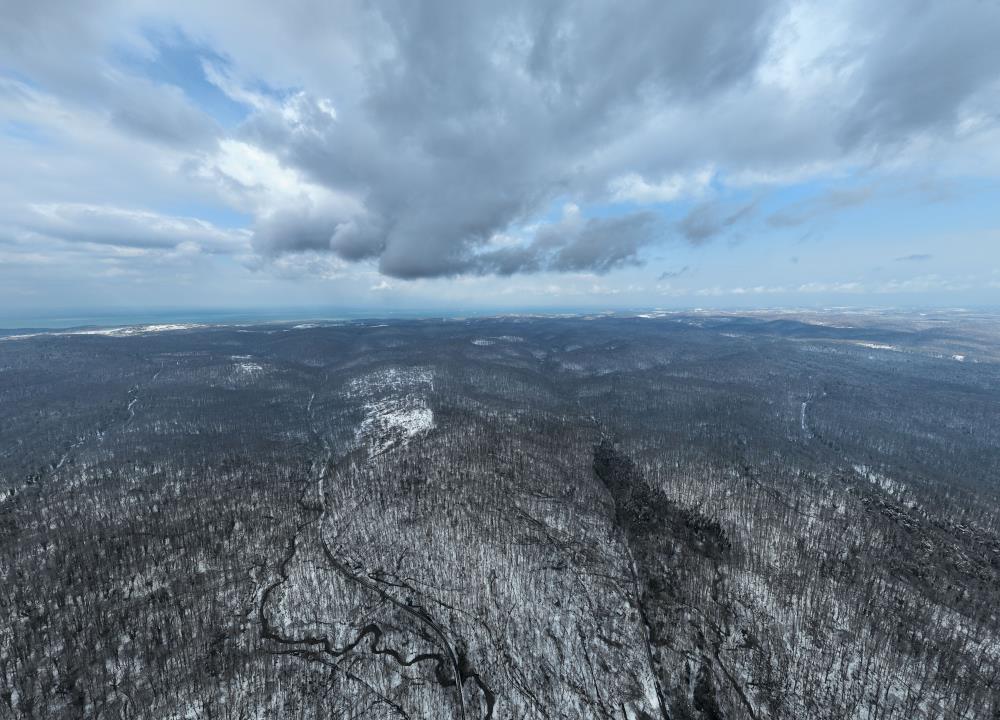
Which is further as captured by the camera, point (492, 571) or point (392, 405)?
point (392, 405)

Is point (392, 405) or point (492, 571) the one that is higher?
point (392, 405)

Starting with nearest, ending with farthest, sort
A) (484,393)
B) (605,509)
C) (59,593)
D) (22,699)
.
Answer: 1. (22,699)
2. (59,593)
3. (605,509)
4. (484,393)

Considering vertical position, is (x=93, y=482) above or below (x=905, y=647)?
above

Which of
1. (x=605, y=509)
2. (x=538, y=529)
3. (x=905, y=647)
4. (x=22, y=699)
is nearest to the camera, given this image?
(x=22, y=699)

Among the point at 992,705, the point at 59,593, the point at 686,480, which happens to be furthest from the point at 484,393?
the point at 992,705

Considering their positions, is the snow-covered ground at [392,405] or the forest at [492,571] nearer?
the forest at [492,571]

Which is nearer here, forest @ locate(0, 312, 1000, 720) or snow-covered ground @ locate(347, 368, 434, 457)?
forest @ locate(0, 312, 1000, 720)

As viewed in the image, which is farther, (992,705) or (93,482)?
(93,482)

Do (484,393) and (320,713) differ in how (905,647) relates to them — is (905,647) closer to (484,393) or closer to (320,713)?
(320,713)
